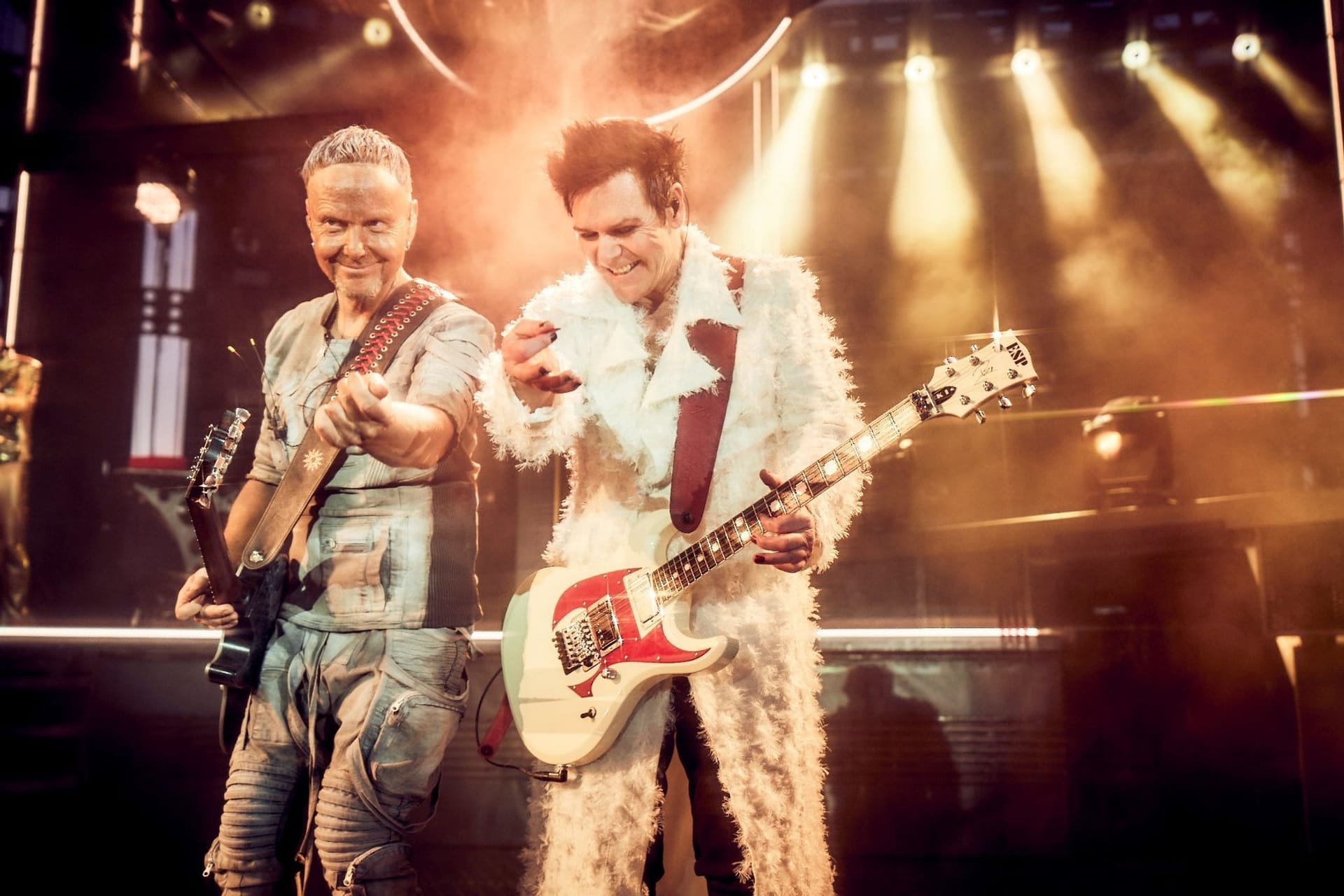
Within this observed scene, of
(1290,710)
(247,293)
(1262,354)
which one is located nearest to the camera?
(1290,710)

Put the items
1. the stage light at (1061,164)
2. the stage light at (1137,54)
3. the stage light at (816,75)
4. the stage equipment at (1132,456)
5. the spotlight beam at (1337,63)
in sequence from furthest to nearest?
the stage light at (816,75)
the stage light at (1061,164)
the stage light at (1137,54)
the stage equipment at (1132,456)
the spotlight beam at (1337,63)

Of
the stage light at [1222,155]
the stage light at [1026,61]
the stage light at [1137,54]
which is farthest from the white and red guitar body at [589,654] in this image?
the stage light at [1222,155]

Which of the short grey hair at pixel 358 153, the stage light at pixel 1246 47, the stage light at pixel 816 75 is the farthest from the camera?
the stage light at pixel 816 75

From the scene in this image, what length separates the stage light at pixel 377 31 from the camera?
13.6 feet

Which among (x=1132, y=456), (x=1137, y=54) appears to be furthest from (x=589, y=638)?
(x=1137, y=54)

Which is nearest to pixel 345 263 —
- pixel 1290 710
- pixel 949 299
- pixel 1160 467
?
pixel 949 299

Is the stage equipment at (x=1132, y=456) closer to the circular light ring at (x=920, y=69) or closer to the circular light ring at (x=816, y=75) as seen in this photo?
the circular light ring at (x=920, y=69)

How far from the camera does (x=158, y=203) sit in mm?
3924

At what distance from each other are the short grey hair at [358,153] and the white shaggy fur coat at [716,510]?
1.89ft

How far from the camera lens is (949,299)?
4074 millimetres

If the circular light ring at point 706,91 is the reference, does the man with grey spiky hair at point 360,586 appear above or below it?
below

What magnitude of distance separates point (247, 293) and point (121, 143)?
0.87 m

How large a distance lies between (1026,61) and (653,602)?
11.5 ft

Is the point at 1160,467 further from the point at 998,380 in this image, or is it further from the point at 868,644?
the point at 998,380
